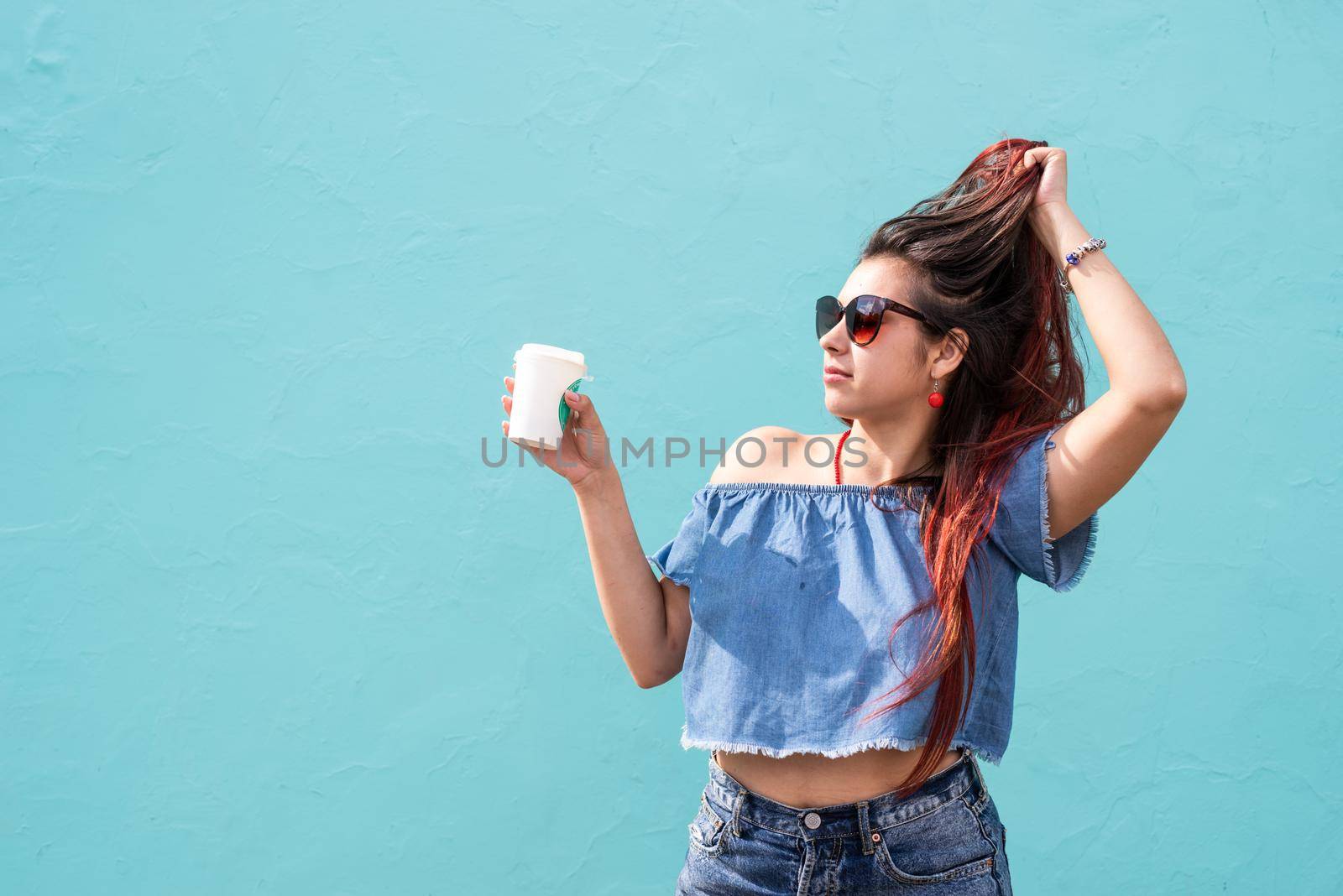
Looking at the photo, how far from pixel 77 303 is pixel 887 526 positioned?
1846 millimetres

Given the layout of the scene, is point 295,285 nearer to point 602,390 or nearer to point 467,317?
point 467,317

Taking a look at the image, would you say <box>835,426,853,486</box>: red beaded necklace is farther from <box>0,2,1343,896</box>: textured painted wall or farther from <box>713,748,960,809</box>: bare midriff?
<box>0,2,1343,896</box>: textured painted wall

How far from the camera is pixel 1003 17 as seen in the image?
2.48 meters

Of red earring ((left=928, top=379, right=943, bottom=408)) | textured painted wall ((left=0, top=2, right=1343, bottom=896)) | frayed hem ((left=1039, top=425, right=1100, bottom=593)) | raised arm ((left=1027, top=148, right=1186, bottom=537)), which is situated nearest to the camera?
raised arm ((left=1027, top=148, right=1186, bottom=537))

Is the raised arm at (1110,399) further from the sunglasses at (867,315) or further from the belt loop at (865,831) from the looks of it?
the belt loop at (865,831)

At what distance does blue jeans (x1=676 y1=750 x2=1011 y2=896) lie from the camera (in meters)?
1.47

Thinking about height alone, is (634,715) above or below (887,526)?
below

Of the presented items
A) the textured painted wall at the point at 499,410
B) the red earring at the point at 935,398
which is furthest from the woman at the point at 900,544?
the textured painted wall at the point at 499,410

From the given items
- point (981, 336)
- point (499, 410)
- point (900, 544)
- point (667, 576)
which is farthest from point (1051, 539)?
point (499, 410)

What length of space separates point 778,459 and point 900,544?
245 mm

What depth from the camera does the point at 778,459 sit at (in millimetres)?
1725

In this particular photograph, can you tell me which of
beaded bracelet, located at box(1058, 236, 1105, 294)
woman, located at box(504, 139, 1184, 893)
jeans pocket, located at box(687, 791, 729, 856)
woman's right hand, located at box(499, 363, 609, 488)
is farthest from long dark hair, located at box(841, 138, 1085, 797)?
woman's right hand, located at box(499, 363, 609, 488)

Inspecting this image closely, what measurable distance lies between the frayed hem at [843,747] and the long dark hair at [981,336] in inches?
2.1

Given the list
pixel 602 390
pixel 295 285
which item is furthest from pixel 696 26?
pixel 295 285
